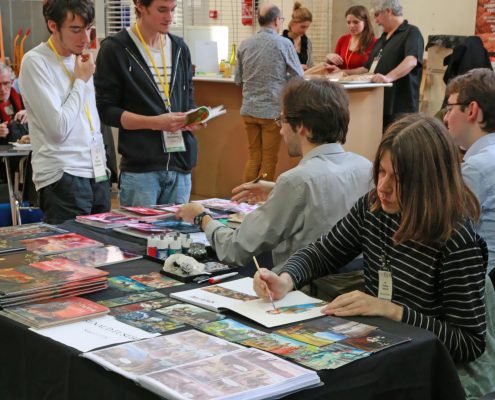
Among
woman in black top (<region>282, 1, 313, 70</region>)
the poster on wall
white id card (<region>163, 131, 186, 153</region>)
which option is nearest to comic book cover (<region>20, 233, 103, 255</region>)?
white id card (<region>163, 131, 186, 153</region>)

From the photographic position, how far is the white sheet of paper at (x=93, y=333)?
1606mm

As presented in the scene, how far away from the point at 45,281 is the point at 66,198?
1.14 meters

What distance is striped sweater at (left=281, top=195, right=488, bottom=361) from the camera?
1.77 meters

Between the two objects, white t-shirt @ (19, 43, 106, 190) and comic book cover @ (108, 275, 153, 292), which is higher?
white t-shirt @ (19, 43, 106, 190)

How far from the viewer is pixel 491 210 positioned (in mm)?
2602

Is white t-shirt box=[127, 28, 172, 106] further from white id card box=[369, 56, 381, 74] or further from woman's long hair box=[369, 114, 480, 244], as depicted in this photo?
white id card box=[369, 56, 381, 74]

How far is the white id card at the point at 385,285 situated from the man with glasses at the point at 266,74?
4.12 meters

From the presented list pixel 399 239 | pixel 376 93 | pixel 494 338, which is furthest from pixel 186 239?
pixel 376 93

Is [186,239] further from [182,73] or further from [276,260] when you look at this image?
[182,73]

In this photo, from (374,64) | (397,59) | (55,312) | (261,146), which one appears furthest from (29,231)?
(374,64)

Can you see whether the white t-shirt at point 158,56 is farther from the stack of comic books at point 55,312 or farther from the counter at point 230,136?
the counter at point 230,136

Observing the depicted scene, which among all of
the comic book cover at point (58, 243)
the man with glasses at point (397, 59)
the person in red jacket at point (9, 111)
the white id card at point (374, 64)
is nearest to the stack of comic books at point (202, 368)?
the comic book cover at point (58, 243)

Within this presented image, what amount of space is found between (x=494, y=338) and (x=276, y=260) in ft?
2.62

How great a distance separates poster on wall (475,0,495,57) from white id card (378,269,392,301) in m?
5.99
